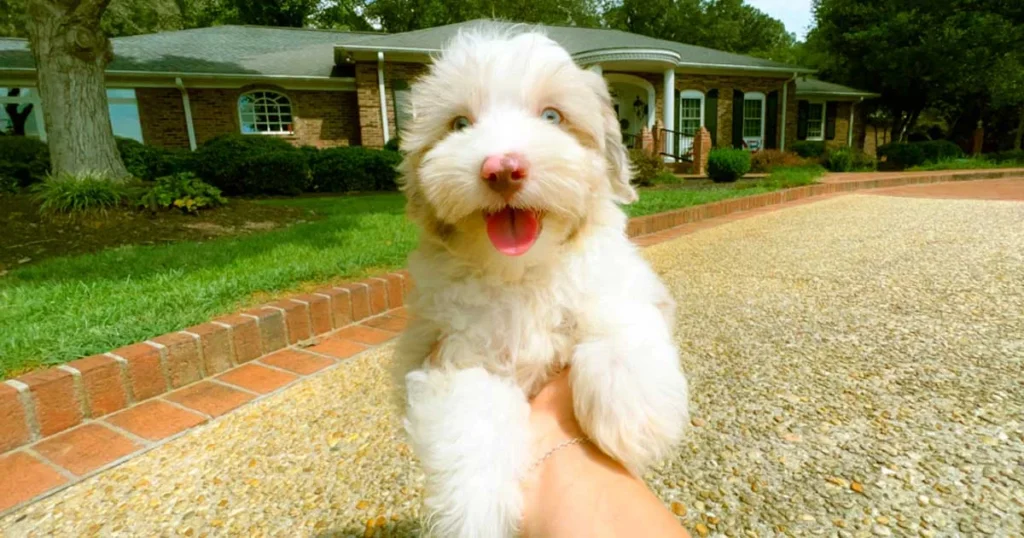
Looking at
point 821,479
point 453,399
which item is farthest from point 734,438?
point 453,399

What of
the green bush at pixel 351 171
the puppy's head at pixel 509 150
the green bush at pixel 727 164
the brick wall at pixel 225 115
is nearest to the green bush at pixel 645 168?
the green bush at pixel 727 164

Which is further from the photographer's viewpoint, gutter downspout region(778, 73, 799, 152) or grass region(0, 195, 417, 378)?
gutter downspout region(778, 73, 799, 152)

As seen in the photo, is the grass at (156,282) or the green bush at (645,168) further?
the green bush at (645,168)

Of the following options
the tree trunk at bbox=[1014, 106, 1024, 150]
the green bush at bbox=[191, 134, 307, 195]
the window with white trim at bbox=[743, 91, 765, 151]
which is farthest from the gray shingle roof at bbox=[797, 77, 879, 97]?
the green bush at bbox=[191, 134, 307, 195]

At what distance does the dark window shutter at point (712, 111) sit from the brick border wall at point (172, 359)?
22132mm

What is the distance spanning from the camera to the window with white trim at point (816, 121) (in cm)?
2747

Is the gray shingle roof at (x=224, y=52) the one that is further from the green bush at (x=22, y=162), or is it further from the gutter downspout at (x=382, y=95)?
the green bush at (x=22, y=162)

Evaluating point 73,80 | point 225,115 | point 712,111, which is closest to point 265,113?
point 225,115

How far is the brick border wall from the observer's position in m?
2.72

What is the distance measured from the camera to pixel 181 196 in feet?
24.9

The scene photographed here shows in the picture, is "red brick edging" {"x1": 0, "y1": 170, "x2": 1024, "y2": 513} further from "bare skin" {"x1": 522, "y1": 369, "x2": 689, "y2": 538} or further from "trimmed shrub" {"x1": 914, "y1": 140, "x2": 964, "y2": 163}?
"trimmed shrub" {"x1": 914, "y1": 140, "x2": 964, "y2": 163}

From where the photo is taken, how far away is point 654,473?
2463mm

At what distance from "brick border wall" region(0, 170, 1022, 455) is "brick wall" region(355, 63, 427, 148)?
16047 millimetres

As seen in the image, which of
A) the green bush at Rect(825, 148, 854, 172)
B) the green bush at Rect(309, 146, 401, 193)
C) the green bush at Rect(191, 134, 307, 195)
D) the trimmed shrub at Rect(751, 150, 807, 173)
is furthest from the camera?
the green bush at Rect(825, 148, 854, 172)
